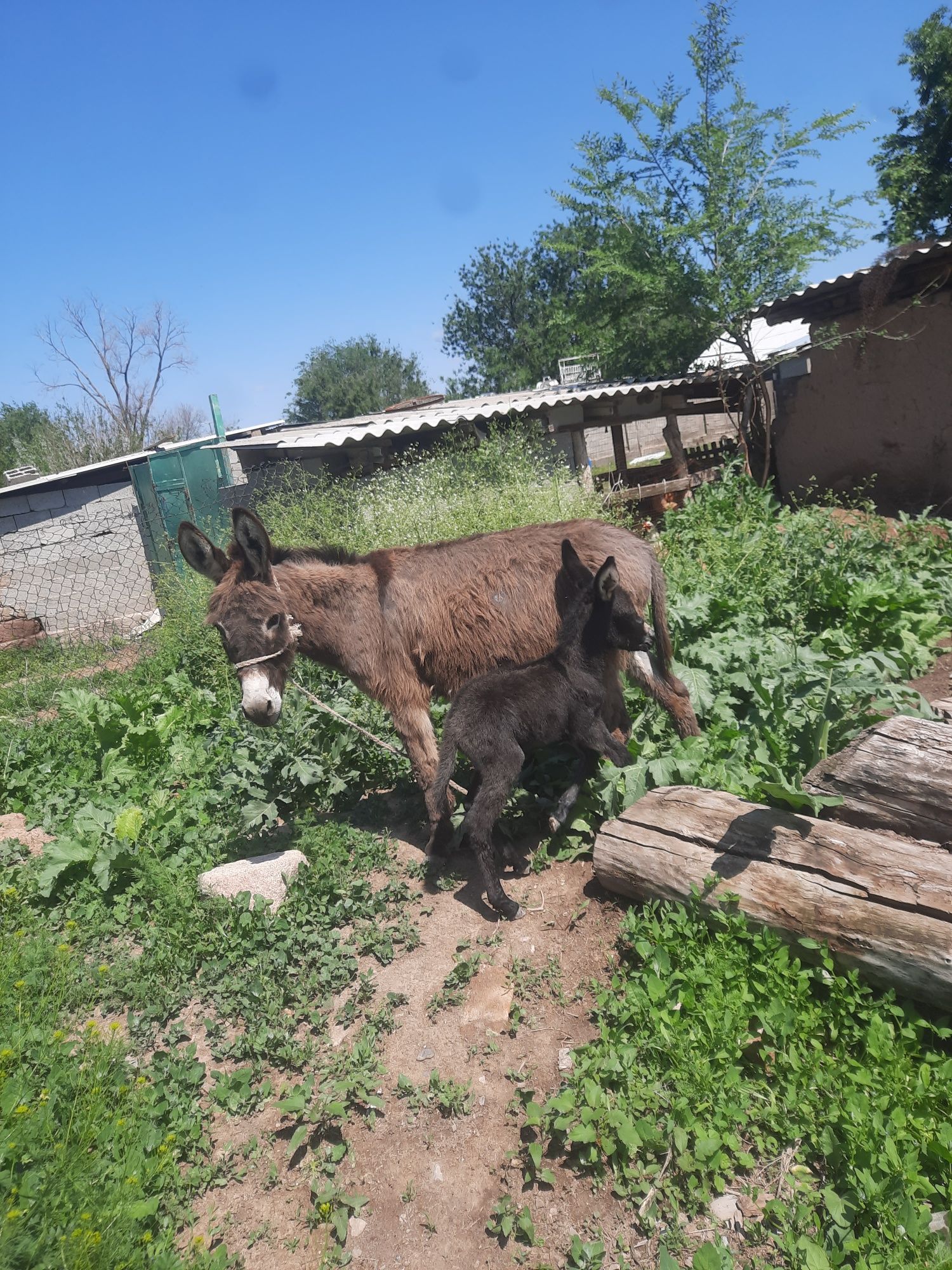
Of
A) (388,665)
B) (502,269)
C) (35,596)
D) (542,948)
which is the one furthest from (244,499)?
(502,269)

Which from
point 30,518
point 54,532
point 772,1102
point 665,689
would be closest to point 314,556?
point 665,689

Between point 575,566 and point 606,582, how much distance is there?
283mm

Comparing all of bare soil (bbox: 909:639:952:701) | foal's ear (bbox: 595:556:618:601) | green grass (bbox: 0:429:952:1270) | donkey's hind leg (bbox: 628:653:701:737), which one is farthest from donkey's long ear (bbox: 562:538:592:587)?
bare soil (bbox: 909:639:952:701)

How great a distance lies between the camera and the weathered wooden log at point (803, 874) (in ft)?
8.37

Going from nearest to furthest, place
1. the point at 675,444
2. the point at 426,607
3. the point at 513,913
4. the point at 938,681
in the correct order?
the point at 513,913, the point at 426,607, the point at 938,681, the point at 675,444

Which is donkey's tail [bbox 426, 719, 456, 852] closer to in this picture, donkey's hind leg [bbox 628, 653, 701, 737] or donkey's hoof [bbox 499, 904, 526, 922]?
donkey's hoof [bbox 499, 904, 526, 922]

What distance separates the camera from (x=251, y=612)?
160 inches

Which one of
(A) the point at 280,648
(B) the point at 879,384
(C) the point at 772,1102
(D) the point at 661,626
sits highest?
(B) the point at 879,384

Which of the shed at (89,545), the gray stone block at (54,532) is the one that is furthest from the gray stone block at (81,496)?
the gray stone block at (54,532)

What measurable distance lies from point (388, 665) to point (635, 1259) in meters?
2.91

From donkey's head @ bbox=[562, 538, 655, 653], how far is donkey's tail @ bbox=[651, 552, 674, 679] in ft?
0.87

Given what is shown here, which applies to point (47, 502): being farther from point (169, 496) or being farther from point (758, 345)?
point (758, 345)

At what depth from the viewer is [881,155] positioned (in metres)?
21.7

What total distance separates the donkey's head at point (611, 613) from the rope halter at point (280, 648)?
1.58 m
